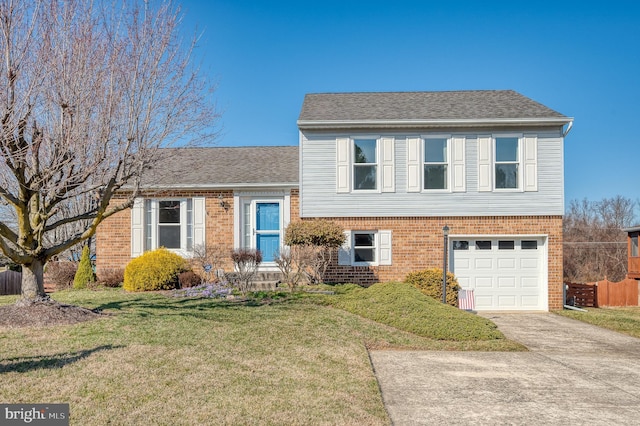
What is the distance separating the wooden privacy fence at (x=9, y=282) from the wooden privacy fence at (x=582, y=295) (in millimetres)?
19299

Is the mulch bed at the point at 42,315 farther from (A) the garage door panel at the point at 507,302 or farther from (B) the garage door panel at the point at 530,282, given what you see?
(B) the garage door panel at the point at 530,282

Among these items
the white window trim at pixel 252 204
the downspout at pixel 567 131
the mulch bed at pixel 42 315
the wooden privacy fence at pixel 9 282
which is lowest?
the wooden privacy fence at pixel 9 282

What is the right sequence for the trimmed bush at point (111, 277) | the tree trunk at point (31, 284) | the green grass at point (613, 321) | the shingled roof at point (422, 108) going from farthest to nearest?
the trimmed bush at point (111, 277) → the shingled roof at point (422, 108) → the green grass at point (613, 321) → the tree trunk at point (31, 284)

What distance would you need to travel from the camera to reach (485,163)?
13992 millimetres

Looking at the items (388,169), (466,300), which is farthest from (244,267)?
(466,300)

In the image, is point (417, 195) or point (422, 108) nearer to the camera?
point (417, 195)

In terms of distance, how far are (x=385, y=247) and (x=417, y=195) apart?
1790 mm

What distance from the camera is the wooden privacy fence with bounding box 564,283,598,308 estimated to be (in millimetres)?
16609

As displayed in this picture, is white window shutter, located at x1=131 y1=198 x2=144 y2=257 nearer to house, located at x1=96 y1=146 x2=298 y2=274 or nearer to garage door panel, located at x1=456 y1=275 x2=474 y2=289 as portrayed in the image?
house, located at x1=96 y1=146 x2=298 y2=274

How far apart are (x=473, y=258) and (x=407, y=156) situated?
3.57 metres

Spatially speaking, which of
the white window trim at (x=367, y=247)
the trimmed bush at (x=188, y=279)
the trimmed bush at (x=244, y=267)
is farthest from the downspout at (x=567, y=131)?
the trimmed bush at (x=188, y=279)

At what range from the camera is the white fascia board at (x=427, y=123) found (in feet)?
44.8

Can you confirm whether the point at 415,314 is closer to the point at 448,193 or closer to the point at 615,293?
the point at 448,193

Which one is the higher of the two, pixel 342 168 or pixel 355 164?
pixel 355 164
